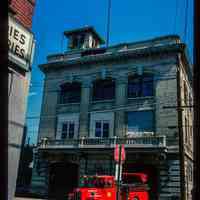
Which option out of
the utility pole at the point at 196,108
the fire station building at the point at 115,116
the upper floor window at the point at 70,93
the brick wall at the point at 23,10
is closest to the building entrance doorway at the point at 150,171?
the fire station building at the point at 115,116

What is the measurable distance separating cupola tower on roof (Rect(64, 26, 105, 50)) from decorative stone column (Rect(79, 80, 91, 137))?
7.20 m

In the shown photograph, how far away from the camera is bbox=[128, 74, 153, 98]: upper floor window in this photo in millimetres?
28438

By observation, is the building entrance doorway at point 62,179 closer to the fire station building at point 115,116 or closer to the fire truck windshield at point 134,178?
the fire station building at point 115,116

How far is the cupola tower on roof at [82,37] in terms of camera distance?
36625 mm

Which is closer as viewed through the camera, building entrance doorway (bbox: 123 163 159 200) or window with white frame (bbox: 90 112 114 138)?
building entrance doorway (bbox: 123 163 159 200)

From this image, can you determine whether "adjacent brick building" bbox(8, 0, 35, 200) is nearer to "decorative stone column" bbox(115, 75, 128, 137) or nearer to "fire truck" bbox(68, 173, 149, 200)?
"fire truck" bbox(68, 173, 149, 200)

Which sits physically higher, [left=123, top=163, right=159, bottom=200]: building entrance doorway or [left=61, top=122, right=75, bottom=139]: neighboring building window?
[left=61, top=122, right=75, bottom=139]: neighboring building window

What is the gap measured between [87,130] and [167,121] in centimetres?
861

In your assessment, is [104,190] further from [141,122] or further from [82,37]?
[82,37]

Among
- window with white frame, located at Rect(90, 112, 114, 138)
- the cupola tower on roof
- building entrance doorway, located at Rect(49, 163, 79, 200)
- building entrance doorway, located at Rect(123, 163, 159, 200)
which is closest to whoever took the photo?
building entrance doorway, located at Rect(123, 163, 159, 200)

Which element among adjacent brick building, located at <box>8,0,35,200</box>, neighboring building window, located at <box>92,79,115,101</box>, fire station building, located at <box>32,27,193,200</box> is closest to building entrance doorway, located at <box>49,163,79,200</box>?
fire station building, located at <box>32,27,193,200</box>

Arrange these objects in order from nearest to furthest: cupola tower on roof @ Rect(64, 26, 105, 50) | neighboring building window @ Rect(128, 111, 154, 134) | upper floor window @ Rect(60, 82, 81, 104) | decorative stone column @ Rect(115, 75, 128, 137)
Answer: neighboring building window @ Rect(128, 111, 154, 134), decorative stone column @ Rect(115, 75, 128, 137), upper floor window @ Rect(60, 82, 81, 104), cupola tower on roof @ Rect(64, 26, 105, 50)

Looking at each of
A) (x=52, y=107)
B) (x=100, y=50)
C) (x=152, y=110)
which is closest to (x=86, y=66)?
(x=100, y=50)

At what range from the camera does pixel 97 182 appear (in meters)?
18.3
